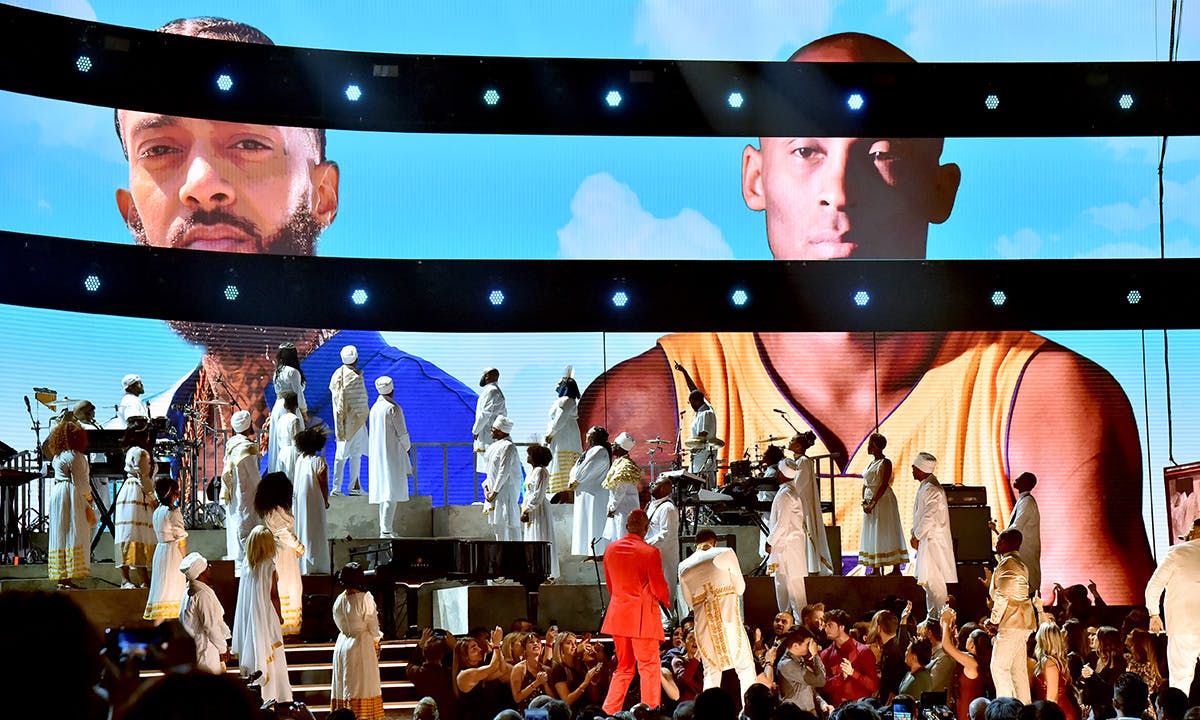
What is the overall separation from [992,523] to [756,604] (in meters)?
2.23

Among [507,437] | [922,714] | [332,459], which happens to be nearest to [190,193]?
[332,459]

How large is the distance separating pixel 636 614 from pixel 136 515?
15.4 ft

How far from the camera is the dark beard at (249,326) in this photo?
1627 cm

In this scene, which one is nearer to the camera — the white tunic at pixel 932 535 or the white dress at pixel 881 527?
the white tunic at pixel 932 535

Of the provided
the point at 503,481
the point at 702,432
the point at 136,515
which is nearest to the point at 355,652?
the point at 136,515

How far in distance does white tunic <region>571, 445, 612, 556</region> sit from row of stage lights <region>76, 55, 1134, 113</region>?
12.5 feet

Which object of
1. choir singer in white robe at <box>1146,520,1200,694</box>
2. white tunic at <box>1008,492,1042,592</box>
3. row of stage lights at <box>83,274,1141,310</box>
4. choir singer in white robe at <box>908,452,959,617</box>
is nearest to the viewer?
choir singer in white robe at <box>1146,520,1200,694</box>

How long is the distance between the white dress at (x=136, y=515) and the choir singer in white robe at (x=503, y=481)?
121 inches

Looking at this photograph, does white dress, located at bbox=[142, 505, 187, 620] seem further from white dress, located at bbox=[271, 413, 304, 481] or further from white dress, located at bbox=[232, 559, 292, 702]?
white dress, located at bbox=[271, 413, 304, 481]

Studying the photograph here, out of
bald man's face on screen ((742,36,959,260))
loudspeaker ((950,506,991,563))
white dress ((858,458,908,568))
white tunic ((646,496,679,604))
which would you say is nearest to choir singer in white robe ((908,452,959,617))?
white dress ((858,458,908,568))

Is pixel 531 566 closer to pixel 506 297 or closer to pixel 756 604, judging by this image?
pixel 756 604

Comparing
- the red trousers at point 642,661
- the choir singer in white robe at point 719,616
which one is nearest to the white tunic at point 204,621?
the red trousers at point 642,661

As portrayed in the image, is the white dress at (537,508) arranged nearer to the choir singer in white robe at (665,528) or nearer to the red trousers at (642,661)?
the choir singer in white robe at (665,528)

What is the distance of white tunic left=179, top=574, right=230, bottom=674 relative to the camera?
9.36 meters
